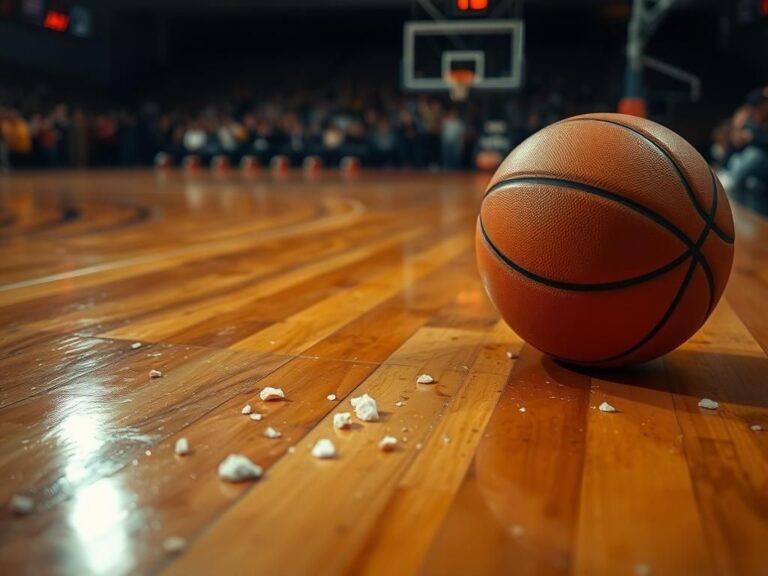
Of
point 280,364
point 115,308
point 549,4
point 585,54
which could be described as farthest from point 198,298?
point 585,54

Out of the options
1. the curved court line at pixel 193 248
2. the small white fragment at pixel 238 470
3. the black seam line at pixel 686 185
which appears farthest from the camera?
the curved court line at pixel 193 248

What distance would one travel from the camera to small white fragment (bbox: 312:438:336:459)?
1.41 metres

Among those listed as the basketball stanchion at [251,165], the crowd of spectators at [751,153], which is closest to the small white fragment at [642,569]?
the crowd of spectators at [751,153]

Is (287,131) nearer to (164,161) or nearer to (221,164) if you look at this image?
(221,164)

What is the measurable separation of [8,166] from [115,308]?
14.6 m

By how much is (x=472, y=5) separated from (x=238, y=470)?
10.00m

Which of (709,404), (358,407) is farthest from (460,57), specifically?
(358,407)

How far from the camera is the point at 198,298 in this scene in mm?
2834

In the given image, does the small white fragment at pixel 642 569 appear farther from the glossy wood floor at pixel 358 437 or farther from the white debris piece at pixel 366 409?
the white debris piece at pixel 366 409

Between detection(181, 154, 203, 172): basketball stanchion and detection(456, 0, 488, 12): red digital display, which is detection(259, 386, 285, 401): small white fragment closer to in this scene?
detection(456, 0, 488, 12): red digital display

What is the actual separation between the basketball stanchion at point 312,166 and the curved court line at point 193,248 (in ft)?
23.5

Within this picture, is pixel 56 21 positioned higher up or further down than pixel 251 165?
higher up

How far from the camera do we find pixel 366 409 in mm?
1601

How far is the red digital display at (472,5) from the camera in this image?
10336 mm
